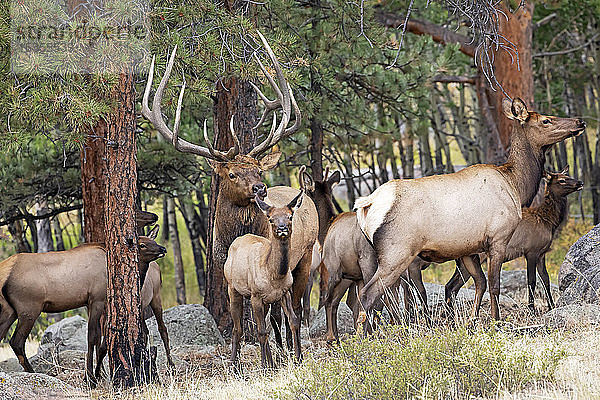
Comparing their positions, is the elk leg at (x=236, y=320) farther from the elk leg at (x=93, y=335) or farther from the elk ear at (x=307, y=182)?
the elk ear at (x=307, y=182)

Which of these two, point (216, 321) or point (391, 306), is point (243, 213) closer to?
point (391, 306)

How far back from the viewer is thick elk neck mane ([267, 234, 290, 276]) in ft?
22.3

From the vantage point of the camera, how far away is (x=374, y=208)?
707cm

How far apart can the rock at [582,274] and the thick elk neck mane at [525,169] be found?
115 cm

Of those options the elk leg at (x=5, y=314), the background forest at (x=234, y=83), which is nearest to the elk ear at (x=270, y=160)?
the background forest at (x=234, y=83)

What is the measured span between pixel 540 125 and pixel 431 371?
12.5ft

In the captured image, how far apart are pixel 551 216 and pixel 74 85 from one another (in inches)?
223

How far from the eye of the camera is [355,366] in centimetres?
535

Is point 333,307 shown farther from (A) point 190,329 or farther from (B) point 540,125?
(B) point 540,125

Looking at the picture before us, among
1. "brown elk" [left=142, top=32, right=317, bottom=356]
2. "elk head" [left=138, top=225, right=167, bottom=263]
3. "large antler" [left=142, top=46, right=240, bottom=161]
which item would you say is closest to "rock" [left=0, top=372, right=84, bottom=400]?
"elk head" [left=138, top=225, right=167, bottom=263]

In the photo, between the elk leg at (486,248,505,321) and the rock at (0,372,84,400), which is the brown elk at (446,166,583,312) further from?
the rock at (0,372,84,400)

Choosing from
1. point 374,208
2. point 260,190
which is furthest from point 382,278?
point 260,190

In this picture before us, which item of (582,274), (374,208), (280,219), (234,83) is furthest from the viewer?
(234,83)

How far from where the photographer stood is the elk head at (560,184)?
9.09 metres
